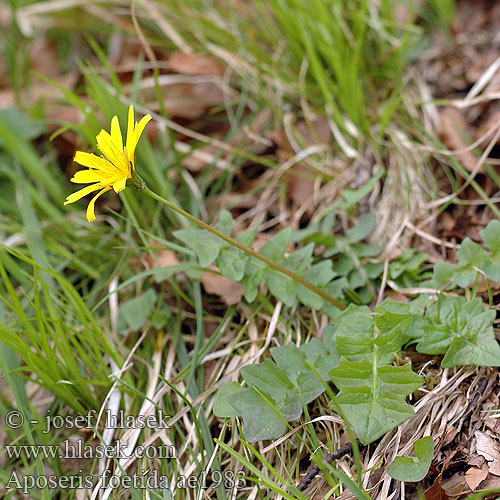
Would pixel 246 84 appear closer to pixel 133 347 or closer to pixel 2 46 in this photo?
pixel 133 347

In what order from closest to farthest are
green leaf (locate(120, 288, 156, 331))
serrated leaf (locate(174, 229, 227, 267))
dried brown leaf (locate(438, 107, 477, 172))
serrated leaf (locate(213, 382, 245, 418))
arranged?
1. serrated leaf (locate(213, 382, 245, 418))
2. serrated leaf (locate(174, 229, 227, 267))
3. green leaf (locate(120, 288, 156, 331))
4. dried brown leaf (locate(438, 107, 477, 172))

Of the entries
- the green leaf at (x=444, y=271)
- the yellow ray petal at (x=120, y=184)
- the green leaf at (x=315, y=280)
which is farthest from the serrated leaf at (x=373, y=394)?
the yellow ray petal at (x=120, y=184)

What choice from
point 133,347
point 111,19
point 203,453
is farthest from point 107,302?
point 111,19

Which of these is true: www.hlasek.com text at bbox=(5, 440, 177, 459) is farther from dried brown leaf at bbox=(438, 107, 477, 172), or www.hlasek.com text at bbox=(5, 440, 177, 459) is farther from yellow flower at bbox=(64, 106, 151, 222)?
dried brown leaf at bbox=(438, 107, 477, 172)

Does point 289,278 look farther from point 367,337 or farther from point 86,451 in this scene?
point 86,451

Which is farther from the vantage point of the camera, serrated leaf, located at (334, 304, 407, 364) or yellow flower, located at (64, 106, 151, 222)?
serrated leaf, located at (334, 304, 407, 364)

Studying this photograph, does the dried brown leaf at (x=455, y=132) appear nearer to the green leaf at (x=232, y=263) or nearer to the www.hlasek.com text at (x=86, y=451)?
the green leaf at (x=232, y=263)

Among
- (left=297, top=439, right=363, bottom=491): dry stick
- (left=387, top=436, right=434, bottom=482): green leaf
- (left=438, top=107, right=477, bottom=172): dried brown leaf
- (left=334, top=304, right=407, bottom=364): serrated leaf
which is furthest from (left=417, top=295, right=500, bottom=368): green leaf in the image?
(left=438, top=107, right=477, bottom=172): dried brown leaf
